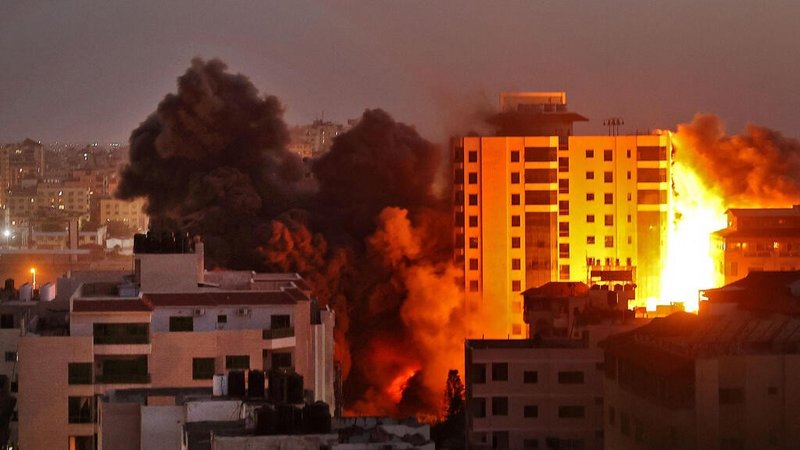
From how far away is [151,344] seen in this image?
3703cm

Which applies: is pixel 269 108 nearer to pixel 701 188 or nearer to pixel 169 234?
pixel 701 188

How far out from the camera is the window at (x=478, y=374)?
Answer: 143 feet

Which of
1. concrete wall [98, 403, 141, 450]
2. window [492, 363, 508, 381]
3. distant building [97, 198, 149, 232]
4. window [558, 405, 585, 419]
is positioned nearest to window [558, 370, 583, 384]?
window [558, 405, 585, 419]

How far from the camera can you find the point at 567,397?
42531 mm

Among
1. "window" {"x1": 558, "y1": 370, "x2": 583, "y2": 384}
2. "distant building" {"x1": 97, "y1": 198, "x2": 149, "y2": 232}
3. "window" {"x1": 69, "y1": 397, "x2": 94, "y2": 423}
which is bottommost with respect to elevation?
"window" {"x1": 69, "y1": 397, "x2": 94, "y2": 423}

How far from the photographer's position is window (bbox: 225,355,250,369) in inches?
1464

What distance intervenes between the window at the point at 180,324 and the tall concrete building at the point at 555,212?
A: 22323mm

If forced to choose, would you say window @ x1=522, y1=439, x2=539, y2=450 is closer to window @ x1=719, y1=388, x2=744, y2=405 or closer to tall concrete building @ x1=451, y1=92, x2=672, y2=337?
window @ x1=719, y1=388, x2=744, y2=405

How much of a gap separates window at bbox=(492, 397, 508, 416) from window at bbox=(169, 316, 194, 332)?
799cm

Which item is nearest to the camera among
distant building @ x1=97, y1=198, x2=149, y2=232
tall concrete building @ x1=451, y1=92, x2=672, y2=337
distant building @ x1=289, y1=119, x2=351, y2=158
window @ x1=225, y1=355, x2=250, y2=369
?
window @ x1=225, y1=355, x2=250, y2=369

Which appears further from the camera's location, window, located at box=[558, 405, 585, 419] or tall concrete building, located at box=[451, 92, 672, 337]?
tall concrete building, located at box=[451, 92, 672, 337]

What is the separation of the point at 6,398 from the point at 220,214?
21137mm

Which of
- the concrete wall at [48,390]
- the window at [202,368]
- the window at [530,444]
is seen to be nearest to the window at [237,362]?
the window at [202,368]

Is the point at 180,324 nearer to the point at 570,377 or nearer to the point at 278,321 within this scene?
the point at 278,321
